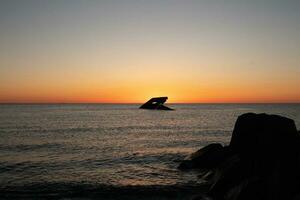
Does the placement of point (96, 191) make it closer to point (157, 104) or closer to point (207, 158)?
point (207, 158)

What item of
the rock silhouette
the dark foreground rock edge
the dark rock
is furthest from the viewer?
the rock silhouette

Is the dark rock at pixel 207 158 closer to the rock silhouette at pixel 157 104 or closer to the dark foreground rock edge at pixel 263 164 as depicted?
the dark foreground rock edge at pixel 263 164

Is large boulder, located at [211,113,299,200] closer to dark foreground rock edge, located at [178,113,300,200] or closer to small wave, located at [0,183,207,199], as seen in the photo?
dark foreground rock edge, located at [178,113,300,200]

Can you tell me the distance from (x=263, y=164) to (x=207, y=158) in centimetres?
811

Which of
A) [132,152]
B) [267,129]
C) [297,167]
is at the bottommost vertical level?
[132,152]

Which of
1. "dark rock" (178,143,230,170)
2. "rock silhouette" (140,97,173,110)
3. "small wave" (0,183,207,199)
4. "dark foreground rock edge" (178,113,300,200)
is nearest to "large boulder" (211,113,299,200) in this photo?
"dark foreground rock edge" (178,113,300,200)

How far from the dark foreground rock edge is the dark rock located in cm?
294

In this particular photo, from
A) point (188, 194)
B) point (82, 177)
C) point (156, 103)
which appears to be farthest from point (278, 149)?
point (156, 103)

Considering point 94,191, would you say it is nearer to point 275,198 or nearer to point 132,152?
point 275,198

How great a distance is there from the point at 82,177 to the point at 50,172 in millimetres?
2731

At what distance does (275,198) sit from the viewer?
11188mm

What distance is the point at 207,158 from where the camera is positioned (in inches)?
813

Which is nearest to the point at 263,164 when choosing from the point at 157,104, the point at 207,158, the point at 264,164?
the point at 264,164

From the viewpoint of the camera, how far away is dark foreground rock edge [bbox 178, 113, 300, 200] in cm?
1146
